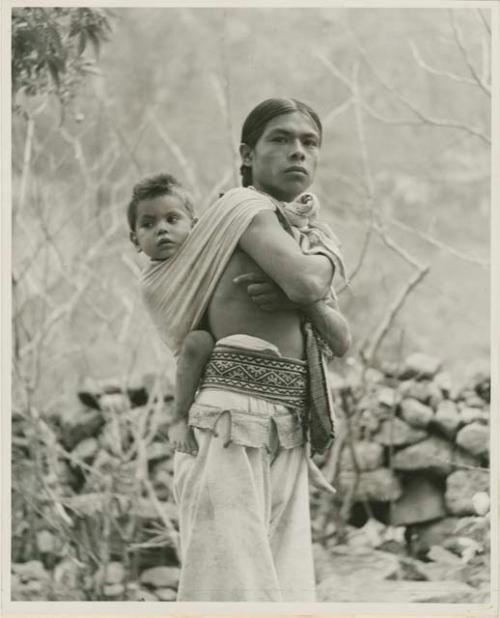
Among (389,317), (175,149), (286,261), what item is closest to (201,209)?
(175,149)

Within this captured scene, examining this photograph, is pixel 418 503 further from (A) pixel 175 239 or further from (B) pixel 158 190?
(B) pixel 158 190

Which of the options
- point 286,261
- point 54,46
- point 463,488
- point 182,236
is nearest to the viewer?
point 286,261

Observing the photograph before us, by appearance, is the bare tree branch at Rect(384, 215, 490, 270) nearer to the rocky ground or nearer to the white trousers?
the rocky ground

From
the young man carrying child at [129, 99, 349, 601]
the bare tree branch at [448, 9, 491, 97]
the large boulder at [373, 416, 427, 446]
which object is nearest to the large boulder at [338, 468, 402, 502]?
the large boulder at [373, 416, 427, 446]

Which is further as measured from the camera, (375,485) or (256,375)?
(375,485)

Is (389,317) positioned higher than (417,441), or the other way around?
(389,317)

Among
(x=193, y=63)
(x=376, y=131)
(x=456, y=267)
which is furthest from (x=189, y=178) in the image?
(x=456, y=267)

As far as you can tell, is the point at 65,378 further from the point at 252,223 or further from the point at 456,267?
the point at 252,223

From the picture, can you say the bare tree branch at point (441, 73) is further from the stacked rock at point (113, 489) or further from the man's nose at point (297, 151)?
the stacked rock at point (113, 489)

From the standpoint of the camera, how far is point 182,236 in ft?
13.0

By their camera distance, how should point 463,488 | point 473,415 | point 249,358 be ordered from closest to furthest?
point 249,358, point 463,488, point 473,415

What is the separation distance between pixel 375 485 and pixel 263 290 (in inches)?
79.1

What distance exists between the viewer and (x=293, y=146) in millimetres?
3945

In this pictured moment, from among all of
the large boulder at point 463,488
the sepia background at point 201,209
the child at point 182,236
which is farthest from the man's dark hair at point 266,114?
the large boulder at point 463,488
